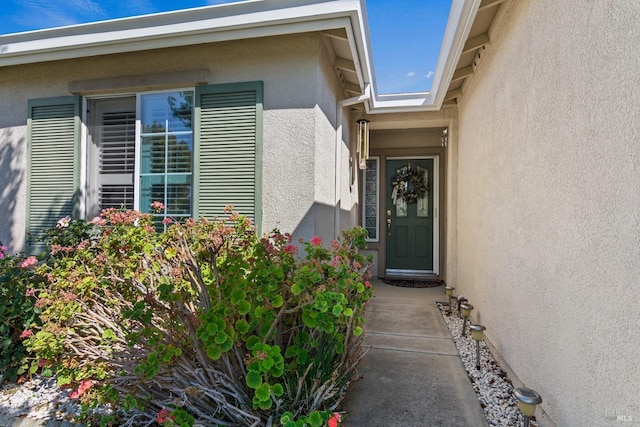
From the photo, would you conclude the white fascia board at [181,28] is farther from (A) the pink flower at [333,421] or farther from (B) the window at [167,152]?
(A) the pink flower at [333,421]

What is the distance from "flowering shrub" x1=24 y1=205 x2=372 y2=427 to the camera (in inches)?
67.1

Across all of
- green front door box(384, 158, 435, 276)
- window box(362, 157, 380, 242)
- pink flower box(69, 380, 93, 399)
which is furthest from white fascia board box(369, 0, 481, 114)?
pink flower box(69, 380, 93, 399)

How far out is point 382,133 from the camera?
6285 mm

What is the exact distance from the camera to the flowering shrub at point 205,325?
170 cm

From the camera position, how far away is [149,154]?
145 inches

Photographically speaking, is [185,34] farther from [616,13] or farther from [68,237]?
[616,13]

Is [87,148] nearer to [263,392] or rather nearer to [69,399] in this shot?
[69,399]

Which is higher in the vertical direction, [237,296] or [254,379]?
[237,296]

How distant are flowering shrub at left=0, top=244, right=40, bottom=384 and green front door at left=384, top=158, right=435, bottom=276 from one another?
529 centimetres

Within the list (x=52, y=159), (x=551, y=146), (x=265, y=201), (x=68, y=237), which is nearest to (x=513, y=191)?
(x=551, y=146)

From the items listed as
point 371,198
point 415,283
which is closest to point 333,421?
point 415,283

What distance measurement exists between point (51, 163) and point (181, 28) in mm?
2345

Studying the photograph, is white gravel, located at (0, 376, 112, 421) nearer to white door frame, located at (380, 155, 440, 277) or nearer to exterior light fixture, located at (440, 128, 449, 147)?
white door frame, located at (380, 155, 440, 277)

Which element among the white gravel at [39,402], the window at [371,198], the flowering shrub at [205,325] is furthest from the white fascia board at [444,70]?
the white gravel at [39,402]
